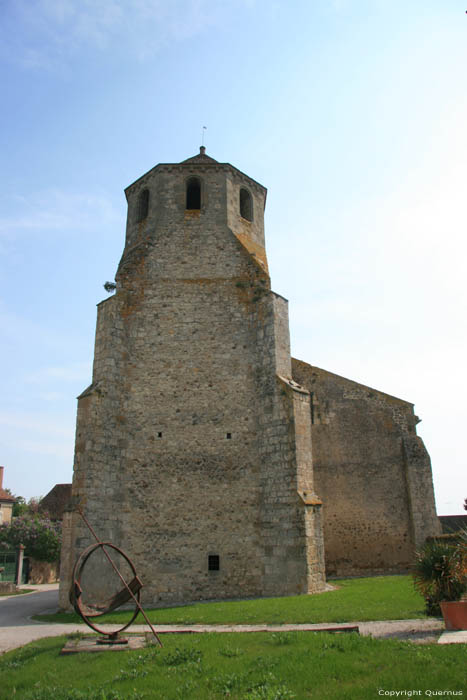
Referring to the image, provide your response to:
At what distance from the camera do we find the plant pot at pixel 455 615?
7.15 metres

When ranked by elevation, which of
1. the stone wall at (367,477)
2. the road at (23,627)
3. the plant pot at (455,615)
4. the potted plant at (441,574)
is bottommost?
the road at (23,627)

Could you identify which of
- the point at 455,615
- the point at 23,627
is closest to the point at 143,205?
the point at 23,627

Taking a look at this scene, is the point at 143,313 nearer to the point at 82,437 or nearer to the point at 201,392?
the point at 201,392

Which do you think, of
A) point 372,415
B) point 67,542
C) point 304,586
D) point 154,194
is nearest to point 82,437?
point 67,542

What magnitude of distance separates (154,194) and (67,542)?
11.5 m

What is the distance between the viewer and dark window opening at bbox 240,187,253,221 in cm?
1864

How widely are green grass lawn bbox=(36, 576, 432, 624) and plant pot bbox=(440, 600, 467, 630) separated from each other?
150 cm

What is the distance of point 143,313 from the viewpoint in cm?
1622

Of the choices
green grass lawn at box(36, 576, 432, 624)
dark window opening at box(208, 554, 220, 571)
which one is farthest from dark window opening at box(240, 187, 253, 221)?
green grass lawn at box(36, 576, 432, 624)

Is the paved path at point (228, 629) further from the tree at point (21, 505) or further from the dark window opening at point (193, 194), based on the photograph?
the tree at point (21, 505)

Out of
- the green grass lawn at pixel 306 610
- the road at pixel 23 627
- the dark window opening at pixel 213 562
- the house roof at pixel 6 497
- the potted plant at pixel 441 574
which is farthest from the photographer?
the house roof at pixel 6 497

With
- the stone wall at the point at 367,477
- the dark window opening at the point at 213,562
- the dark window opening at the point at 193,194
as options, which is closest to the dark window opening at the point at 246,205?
the dark window opening at the point at 193,194

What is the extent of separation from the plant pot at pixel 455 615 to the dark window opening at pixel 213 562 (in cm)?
781

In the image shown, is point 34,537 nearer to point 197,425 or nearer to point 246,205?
point 197,425
